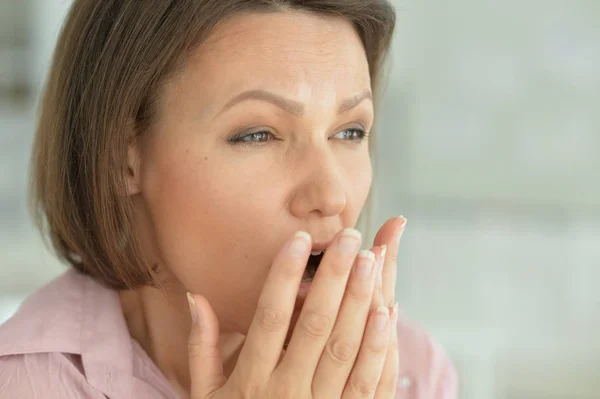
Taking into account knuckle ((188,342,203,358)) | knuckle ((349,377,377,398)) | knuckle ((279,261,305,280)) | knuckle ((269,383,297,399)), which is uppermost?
knuckle ((279,261,305,280))

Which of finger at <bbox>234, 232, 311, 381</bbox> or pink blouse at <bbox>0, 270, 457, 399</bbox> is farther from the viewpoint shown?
pink blouse at <bbox>0, 270, 457, 399</bbox>

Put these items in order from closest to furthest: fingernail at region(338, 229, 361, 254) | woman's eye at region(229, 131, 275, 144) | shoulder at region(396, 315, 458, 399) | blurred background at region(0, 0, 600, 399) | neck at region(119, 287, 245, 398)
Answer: fingernail at region(338, 229, 361, 254) < woman's eye at region(229, 131, 275, 144) < neck at region(119, 287, 245, 398) < shoulder at region(396, 315, 458, 399) < blurred background at region(0, 0, 600, 399)

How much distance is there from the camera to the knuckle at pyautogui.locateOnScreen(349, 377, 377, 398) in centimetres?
85

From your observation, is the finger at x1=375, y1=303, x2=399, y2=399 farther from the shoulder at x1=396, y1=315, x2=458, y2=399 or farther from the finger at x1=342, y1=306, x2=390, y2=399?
the shoulder at x1=396, y1=315, x2=458, y2=399

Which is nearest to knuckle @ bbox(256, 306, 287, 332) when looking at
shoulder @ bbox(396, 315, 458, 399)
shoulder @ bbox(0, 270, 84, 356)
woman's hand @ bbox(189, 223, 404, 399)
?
woman's hand @ bbox(189, 223, 404, 399)

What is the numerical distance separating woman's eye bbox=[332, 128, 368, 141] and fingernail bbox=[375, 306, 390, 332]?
10.6 inches

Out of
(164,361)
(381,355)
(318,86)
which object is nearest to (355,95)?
(318,86)

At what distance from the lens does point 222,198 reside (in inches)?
35.9

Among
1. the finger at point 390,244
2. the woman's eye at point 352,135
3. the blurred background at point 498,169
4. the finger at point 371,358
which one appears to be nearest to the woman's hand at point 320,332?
the finger at point 371,358

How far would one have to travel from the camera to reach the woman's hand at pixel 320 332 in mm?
823

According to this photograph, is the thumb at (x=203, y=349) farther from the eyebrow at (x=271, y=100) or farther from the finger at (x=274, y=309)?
the eyebrow at (x=271, y=100)

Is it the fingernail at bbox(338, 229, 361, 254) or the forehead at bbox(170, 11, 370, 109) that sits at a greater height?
the forehead at bbox(170, 11, 370, 109)

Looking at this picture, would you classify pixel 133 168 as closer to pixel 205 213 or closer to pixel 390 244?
pixel 205 213

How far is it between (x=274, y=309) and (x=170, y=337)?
1.04 feet
